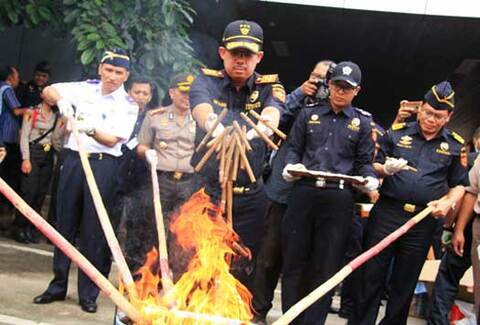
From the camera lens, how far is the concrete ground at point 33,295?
5016 millimetres

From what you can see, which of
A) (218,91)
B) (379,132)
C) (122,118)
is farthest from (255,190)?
(379,132)

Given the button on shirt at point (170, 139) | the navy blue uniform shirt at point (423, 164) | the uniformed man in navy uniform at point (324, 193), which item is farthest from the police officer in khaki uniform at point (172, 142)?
the navy blue uniform shirt at point (423, 164)

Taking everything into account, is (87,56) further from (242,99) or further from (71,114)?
(242,99)

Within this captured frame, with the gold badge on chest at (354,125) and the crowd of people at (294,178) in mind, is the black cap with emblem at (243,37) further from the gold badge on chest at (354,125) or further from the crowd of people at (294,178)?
the gold badge on chest at (354,125)

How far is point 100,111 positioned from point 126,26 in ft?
5.48

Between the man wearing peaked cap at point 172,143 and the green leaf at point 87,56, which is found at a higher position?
the green leaf at point 87,56

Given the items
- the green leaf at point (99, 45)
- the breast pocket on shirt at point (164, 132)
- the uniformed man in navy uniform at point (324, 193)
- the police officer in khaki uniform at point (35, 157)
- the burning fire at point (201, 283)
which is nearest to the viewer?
the burning fire at point (201, 283)

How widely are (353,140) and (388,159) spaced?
0.36 meters

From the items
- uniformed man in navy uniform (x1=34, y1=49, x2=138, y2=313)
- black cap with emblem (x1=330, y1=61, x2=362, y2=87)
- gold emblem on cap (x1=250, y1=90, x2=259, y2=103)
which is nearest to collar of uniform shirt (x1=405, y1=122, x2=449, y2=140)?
black cap with emblem (x1=330, y1=61, x2=362, y2=87)

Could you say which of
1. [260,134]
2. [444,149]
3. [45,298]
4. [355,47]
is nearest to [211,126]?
[260,134]

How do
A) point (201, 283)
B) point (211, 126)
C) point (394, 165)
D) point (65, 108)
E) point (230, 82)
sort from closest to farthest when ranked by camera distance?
point (201, 283) < point (211, 126) < point (230, 82) < point (394, 165) < point (65, 108)

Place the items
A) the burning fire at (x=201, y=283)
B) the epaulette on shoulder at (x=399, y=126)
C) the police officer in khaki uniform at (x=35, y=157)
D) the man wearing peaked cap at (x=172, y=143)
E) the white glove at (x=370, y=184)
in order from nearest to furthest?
the burning fire at (x=201, y=283)
the white glove at (x=370, y=184)
the epaulette on shoulder at (x=399, y=126)
the man wearing peaked cap at (x=172, y=143)
the police officer in khaki uniform at (x=35, y=157)

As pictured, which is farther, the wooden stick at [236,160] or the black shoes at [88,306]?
the black shoes at [88,306]

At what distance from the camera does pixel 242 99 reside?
4.62 m
